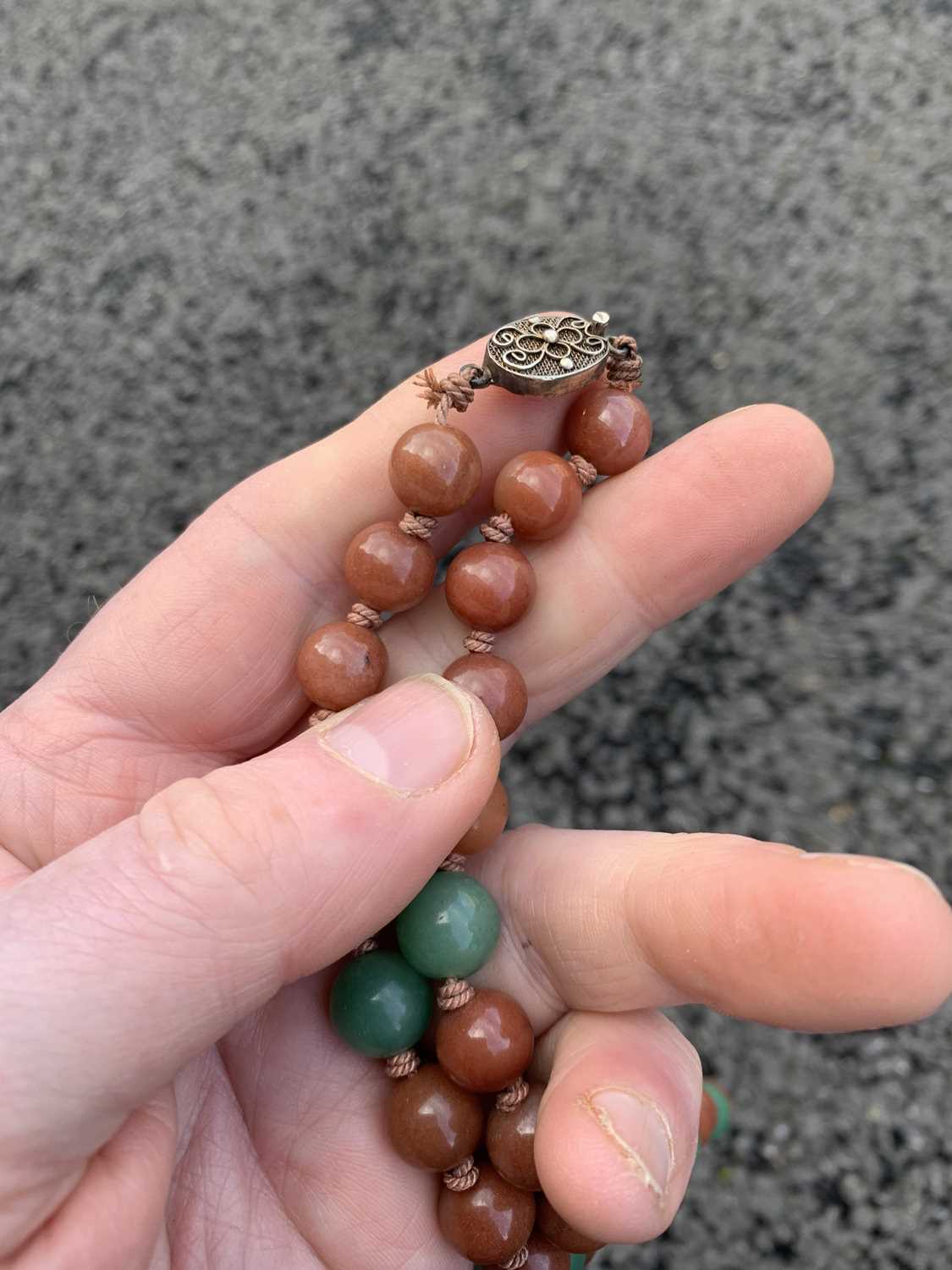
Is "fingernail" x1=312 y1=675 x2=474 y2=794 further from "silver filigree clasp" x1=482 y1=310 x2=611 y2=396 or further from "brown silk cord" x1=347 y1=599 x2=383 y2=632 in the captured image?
"silver filigree clasp" x1=482 y1=310 x2=611 y2=396

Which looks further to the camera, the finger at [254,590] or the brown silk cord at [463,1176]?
the finger at [254,590]

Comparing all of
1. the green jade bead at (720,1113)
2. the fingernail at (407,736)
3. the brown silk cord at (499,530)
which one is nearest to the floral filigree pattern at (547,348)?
the brown silk cord at (499,530)

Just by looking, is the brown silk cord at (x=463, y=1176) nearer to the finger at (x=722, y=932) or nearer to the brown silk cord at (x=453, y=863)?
Result: the finger at (x=722, y=932)

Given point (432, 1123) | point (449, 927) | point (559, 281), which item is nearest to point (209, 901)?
point (449, 927)

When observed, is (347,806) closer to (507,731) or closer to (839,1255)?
(507,731)

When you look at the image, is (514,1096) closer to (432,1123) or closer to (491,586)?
(432,1123)

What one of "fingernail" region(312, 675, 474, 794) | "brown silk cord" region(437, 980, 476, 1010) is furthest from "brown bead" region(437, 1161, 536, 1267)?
"fingernail" region(312, 675, 474, 794)

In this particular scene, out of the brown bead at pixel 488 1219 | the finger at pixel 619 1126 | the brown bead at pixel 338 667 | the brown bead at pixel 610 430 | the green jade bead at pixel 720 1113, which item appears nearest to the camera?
the finger at pixel 619 1126
